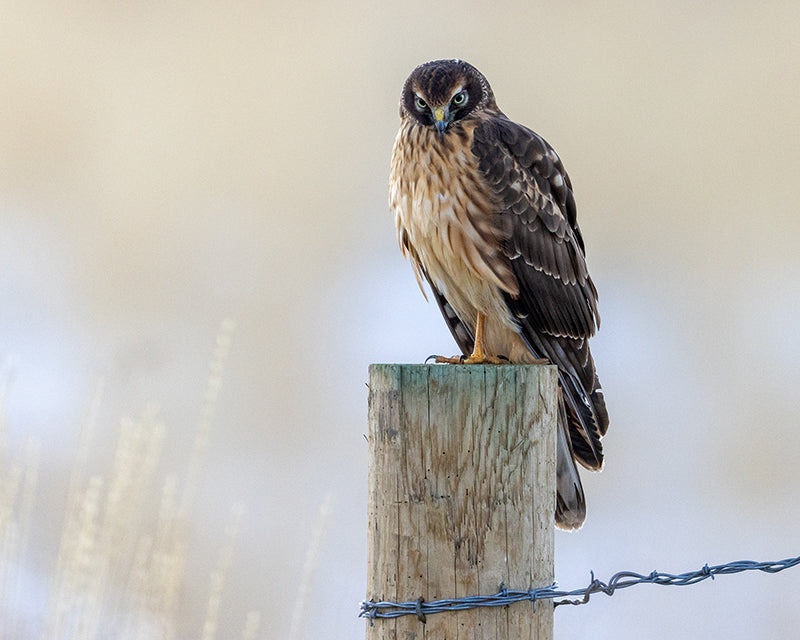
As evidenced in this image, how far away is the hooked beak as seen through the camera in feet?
10.3

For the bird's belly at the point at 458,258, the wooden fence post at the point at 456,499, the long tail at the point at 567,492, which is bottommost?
the wooden fence post at the point at 456,499

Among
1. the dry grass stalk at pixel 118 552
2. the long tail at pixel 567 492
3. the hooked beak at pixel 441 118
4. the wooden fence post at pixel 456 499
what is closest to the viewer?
the wooden fence post at pixel 456 499

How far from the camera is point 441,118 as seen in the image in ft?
10.3

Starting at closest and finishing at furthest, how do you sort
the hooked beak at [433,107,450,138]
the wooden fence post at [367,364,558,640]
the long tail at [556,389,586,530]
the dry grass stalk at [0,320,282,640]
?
the wooden fence post at [367,364,558,640]
the long tail at [556,389,586,530]
the hooked beak at [433,107,450,138]
the dry grass stalk at [0,320,282,640]

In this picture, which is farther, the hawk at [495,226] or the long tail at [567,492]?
the hawk at [495,226]

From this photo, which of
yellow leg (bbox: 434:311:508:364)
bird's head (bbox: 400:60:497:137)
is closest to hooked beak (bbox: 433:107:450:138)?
bird's head (bbox: 400:60:497:137)

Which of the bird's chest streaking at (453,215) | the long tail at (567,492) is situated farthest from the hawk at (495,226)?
the long tail at (567,492)

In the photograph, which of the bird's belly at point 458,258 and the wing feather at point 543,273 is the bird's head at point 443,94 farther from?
the bird's belly at point 458,258

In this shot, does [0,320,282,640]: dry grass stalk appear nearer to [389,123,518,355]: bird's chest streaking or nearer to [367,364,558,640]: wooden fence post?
[389,123,518,355]: bird's chest streaking

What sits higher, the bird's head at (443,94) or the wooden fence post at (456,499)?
the bird's head at (443,94)

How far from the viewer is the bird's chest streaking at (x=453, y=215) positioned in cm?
316

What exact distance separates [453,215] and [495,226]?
0.15 meters

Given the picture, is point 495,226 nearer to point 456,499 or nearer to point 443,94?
point 443,94

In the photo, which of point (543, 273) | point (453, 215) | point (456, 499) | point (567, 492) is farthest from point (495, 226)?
point (456, 499)
